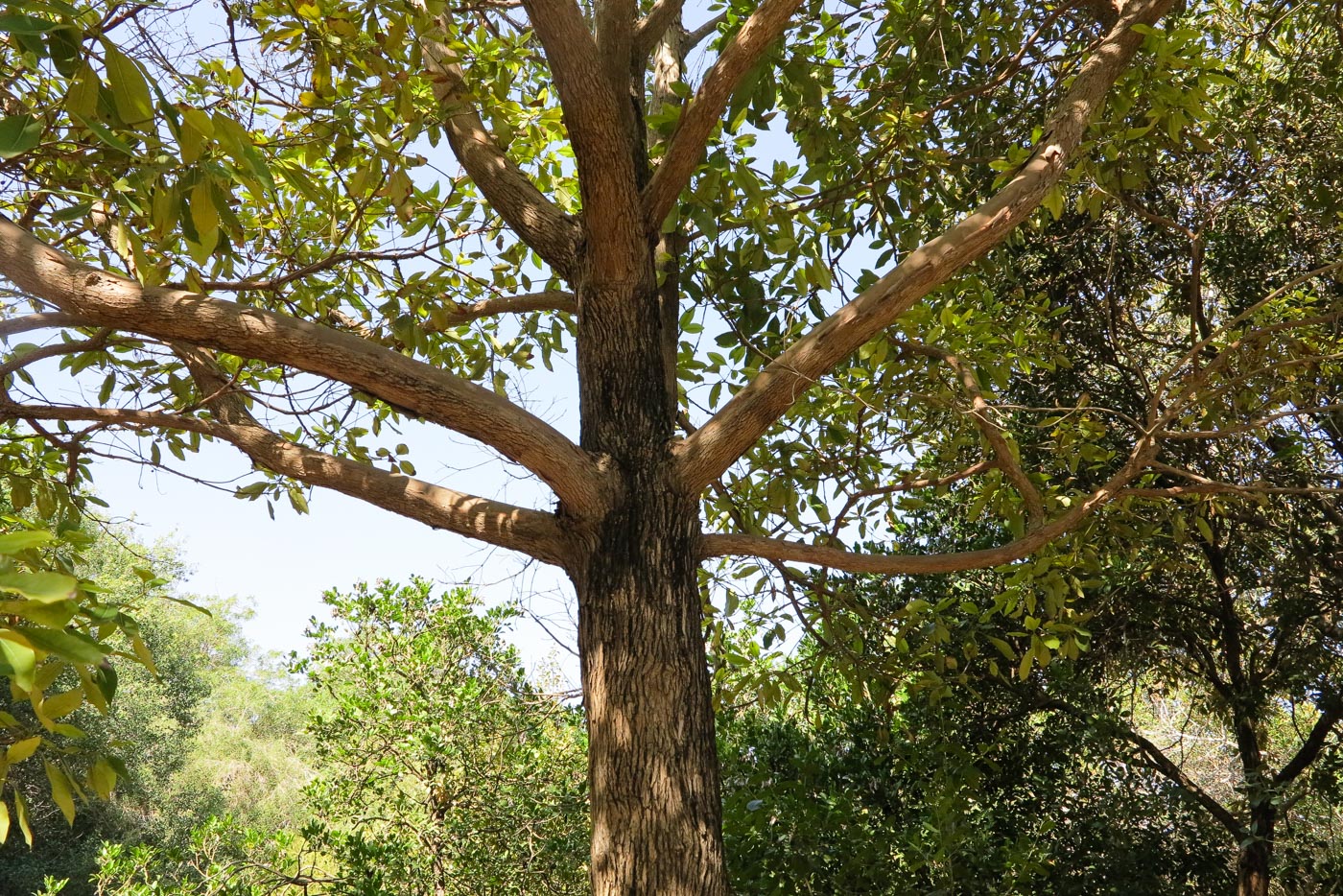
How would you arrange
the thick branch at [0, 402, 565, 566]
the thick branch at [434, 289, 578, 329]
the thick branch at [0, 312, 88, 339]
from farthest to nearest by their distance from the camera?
the thick branch at [434, 289, 578, 329]
the thick branch at [0, 402, 565, 566]
the thick branch at [0, 312, 88, 339]

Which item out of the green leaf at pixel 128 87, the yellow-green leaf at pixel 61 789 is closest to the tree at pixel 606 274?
the green leaf at pixel 128 87

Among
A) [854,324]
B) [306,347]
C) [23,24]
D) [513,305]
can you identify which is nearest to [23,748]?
[23,24]

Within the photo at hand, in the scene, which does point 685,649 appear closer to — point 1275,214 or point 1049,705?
point 1049,705

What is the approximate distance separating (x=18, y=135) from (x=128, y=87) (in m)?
0.16

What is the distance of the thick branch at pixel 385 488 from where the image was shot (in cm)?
252

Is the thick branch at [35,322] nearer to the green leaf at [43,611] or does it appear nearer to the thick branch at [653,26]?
the green leaf at [43,611]

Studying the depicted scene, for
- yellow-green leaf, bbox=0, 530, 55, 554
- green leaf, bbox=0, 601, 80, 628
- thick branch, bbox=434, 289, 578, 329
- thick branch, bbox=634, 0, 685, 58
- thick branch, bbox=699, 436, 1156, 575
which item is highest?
thick branch, bbox=634, 0, 685, 58

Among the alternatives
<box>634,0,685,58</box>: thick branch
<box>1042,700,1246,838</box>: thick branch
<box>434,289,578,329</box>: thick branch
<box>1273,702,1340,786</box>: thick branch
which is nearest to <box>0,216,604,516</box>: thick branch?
<box>434,289,578,329</box>: thick branch

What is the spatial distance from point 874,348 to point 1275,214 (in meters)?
3.18

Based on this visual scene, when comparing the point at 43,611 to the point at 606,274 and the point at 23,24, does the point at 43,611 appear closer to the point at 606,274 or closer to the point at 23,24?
the point at 23,24

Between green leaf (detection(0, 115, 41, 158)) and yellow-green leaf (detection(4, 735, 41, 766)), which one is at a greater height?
green leaf (detection(0, 115, 41, 158))

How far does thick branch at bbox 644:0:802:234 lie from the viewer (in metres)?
2.41

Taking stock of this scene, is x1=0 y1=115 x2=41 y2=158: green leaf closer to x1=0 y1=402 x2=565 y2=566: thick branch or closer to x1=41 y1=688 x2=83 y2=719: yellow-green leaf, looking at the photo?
x1=41 y1=688 x2=83 y2=719: yellow-green leaf

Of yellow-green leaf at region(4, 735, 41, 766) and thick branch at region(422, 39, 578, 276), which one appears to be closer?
yellow-green leaf at region(4, 735, 41, 766)
